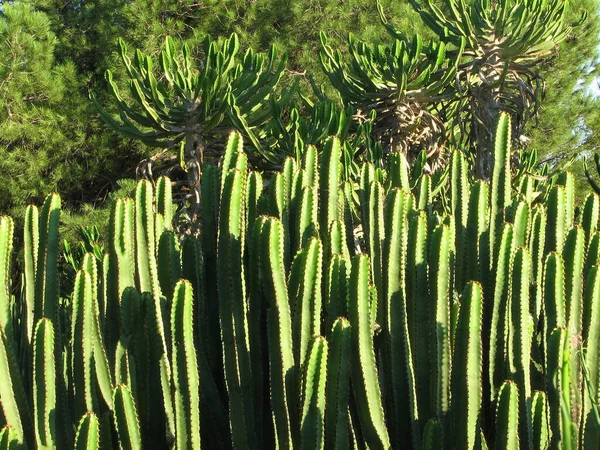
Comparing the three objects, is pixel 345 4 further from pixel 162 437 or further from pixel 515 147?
pixel 162 437

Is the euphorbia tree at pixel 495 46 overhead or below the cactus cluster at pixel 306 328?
overhead

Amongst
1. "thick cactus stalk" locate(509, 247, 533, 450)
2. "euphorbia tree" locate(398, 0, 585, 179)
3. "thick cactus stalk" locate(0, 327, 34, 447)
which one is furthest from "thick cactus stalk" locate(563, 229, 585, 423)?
"euphorbia tree" locate(398, 0, 585, 179)

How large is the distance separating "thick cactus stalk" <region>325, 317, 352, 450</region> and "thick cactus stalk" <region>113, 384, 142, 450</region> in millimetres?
611

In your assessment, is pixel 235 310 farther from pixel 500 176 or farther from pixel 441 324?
pixel 500 176

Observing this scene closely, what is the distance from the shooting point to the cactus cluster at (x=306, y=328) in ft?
8.12

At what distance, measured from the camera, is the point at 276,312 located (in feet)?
8.38

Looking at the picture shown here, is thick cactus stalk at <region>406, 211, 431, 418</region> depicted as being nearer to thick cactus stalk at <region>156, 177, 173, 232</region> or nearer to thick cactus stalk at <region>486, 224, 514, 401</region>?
thick cactus stalk at <region>486, 224, 514, 401</region>

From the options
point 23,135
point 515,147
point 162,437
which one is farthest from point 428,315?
point 23,135

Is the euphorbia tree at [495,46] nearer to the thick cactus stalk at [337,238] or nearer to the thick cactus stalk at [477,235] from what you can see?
the thick cactus stalk at [477,235]

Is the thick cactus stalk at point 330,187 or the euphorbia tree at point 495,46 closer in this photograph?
the thick cactus stalk at point 330,187

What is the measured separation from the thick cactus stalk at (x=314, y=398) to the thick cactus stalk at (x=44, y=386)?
2.76 ft

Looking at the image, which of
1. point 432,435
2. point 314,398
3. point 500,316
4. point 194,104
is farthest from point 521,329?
point 194,104

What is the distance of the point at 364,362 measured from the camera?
8.21 ft

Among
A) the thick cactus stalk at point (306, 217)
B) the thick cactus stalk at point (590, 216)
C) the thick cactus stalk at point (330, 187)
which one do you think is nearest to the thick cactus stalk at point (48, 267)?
the thick cactus stalk at point (306, 217)
